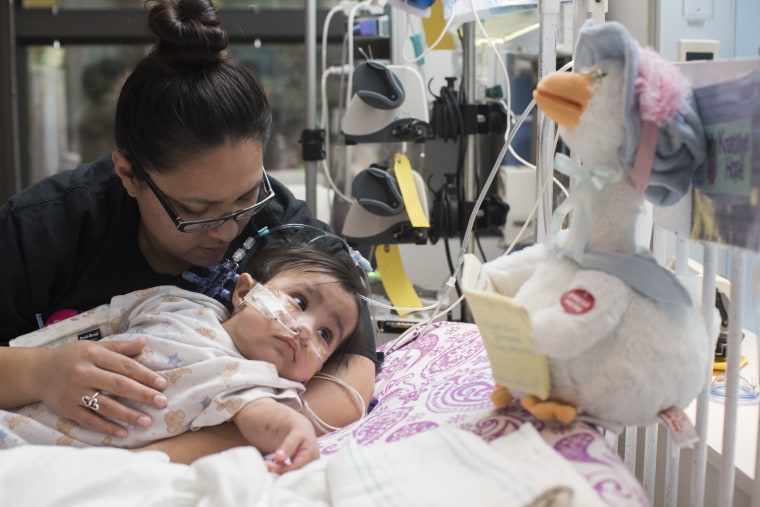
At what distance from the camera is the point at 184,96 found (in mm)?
1294

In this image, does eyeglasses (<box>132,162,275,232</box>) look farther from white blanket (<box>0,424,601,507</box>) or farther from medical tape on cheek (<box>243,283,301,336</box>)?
white blanket (<box>0,424,601,507</box>)

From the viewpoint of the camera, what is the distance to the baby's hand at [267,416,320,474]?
99cm

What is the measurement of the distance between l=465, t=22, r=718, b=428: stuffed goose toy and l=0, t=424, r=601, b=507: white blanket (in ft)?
0.35

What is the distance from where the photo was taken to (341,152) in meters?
2.92

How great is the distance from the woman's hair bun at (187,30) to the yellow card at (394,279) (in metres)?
0.91

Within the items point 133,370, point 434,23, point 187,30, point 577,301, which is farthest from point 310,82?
point 577,301

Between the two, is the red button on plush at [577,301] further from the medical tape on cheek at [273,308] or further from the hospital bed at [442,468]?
the medical tape on cheek at [273,308]

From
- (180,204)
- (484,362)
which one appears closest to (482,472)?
(484,362)

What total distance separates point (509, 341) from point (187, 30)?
807mm

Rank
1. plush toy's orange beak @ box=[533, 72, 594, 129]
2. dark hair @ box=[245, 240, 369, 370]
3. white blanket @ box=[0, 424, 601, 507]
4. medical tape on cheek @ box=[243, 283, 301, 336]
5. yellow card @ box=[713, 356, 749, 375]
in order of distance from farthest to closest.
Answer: yellow card @ box=[713, 356, 749, 375] → dark hair @ box=[245, 240, 369, 370] → medical tape on cheek @ box=[243, 283, 301, 336] → plush toy's orange beak @ box=[533, 72, 594, 129] → white blanket @ box=[0, 424, 601, 507]

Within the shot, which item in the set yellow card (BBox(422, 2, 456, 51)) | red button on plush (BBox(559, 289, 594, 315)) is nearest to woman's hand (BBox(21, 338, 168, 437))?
red button on plush (BBox(559, 289, 594, 315))

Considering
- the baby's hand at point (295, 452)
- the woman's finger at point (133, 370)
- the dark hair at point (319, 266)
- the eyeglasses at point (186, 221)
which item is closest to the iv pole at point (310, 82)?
the dark hair at point (319, 266)

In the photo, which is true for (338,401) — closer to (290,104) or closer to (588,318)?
(588,318)

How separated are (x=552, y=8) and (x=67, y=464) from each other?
41.5 inches
